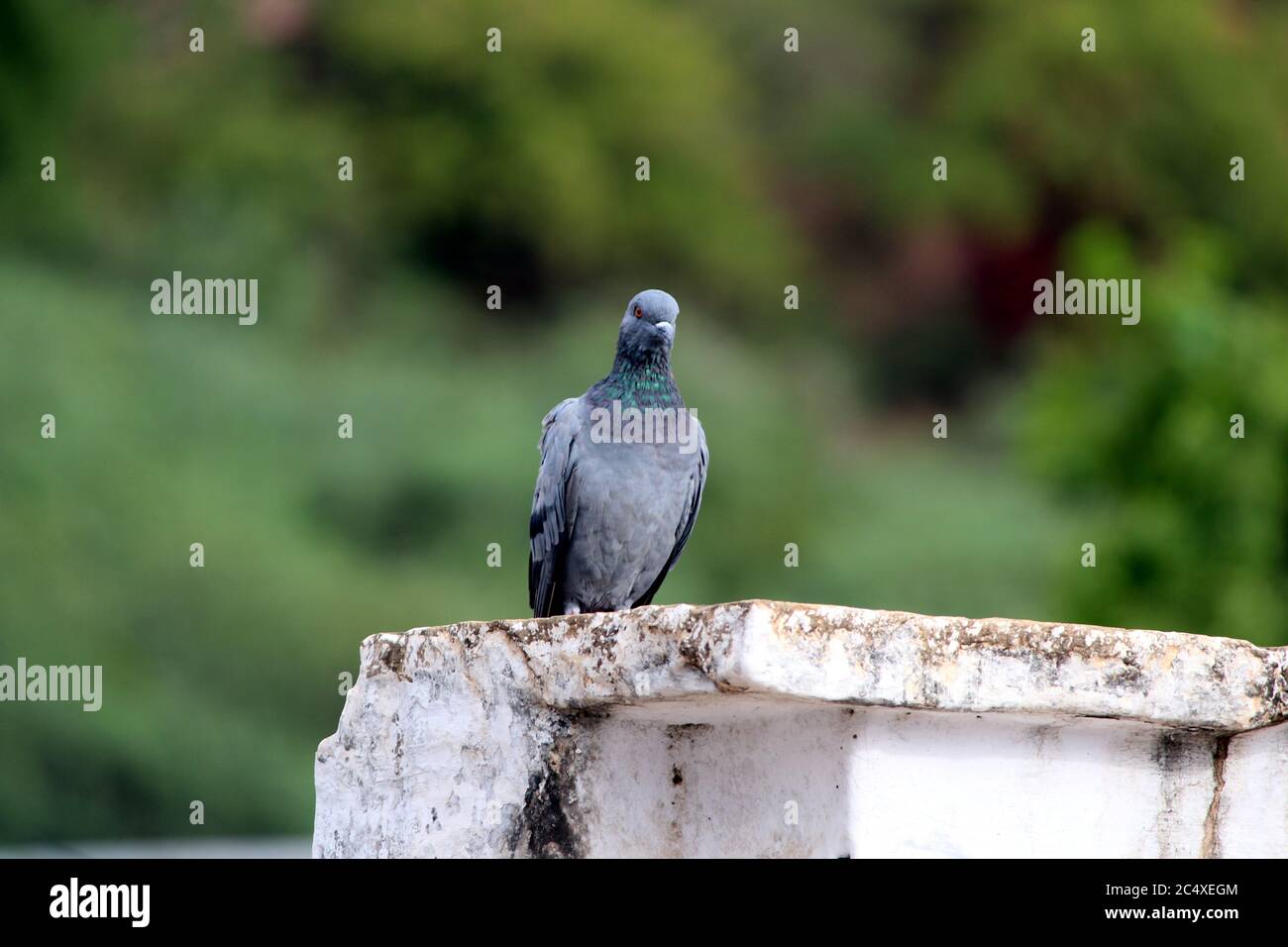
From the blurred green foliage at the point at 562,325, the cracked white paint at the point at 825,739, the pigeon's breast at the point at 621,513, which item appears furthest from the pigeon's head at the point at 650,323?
the blurred green foliage at the point at 562,325

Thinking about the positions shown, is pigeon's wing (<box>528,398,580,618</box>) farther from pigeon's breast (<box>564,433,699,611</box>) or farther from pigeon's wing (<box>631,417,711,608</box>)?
pigeon's wing (<box>631,417,711,608</box>)

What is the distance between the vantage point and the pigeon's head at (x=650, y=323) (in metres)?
7.19

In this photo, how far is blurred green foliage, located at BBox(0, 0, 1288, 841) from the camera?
16.9 m

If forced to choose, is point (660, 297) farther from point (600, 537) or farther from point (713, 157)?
point (713, 157)

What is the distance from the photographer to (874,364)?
29250 millimetres

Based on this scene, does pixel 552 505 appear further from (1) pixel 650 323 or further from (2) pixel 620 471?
(1) pixel 650 323

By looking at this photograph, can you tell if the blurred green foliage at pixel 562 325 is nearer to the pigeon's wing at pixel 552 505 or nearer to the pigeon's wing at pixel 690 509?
the pigeon's wing at pixel 690 509

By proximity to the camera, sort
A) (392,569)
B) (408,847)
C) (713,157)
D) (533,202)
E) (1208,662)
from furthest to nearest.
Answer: (713,157)
(533,202)
(392,569)
(408,847)
(1208,662)

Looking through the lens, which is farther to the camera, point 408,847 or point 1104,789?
point 408,847

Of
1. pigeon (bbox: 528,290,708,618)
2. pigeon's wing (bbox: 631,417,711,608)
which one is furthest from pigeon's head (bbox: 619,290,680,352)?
pigeon's wing (bbox: 631,417,711,608)

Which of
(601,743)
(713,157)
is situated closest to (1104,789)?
(601,743)

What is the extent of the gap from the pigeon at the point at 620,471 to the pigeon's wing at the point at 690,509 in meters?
0.08

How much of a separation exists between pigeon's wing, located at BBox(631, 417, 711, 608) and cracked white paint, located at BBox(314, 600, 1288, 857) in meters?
2.81

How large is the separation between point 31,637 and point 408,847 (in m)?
13.6
